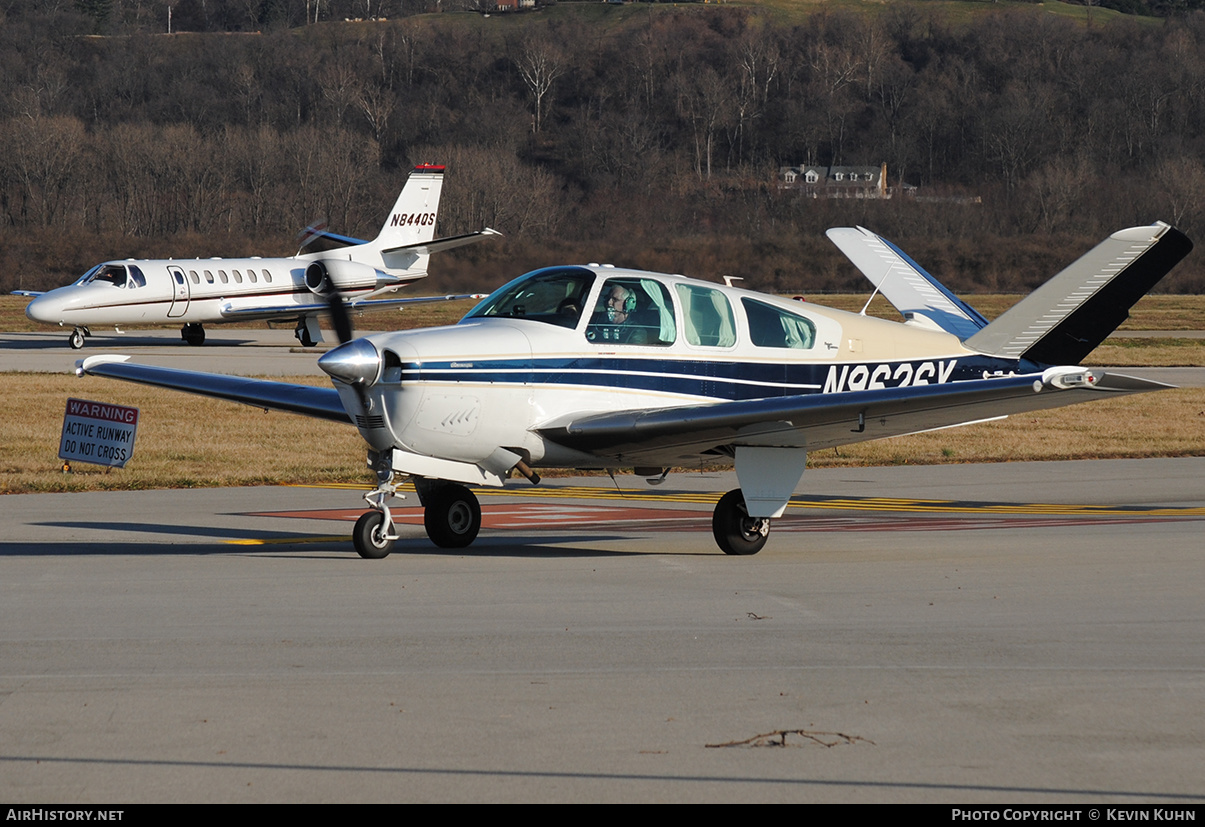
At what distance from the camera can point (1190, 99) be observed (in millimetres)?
127625

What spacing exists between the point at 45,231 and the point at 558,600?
2805 inches

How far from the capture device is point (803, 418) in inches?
439

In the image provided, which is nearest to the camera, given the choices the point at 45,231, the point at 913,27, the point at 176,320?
the point at 176,320

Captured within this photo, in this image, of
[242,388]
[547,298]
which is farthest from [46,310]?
[547,298]

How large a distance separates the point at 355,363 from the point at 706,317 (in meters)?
3.46

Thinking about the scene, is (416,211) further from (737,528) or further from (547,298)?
(737,528)

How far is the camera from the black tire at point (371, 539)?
37.2 ft

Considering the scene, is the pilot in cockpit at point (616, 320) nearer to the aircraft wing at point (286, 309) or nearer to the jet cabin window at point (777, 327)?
the jet cabin window at point (777, 327)

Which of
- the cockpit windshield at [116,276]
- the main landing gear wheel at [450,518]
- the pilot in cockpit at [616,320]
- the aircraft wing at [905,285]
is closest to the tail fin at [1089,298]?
the aircraft wing at [905,285]

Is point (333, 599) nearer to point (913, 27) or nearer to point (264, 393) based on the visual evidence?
point (264, 393)

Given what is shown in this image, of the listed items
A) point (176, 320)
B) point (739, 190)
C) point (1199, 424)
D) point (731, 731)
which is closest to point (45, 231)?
point (176, 320)

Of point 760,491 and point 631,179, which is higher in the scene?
point 631,179

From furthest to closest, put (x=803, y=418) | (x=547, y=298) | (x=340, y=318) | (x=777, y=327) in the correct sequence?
(x=777, y=327)
(x=547, y=298)
(x=340, y=318)
(x=803, y=418)

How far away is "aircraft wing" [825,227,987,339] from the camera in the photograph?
1516 centimetres
